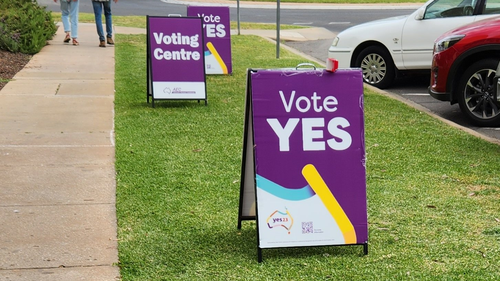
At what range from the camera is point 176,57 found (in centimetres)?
980

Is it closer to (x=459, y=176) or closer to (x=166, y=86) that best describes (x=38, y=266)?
(x=459, y=176)

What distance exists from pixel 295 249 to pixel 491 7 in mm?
7511

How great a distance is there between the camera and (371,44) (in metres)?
12.2

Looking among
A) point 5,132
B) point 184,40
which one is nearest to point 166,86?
point 184,40

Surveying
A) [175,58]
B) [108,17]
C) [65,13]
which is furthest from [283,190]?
[65,13]

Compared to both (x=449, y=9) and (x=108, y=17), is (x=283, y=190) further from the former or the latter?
(x=108, y=17)

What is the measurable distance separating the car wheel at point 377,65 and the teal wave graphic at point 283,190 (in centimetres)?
769

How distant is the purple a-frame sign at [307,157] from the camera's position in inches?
183

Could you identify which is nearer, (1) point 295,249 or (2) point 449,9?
(1) point 295,249

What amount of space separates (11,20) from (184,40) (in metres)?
6.63

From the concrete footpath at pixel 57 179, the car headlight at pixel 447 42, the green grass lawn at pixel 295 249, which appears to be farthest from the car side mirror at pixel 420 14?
the concrete footpath at pixel 57 179

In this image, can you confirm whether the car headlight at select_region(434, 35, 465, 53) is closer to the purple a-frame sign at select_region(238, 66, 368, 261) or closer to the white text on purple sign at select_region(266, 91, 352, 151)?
the purple a-frame sign at select_region(238, 66, 368, 261)

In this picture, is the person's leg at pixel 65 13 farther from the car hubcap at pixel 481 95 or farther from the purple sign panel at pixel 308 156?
the purple sign panel at pixel 308 156

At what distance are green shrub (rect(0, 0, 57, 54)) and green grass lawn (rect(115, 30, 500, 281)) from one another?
5.95m
